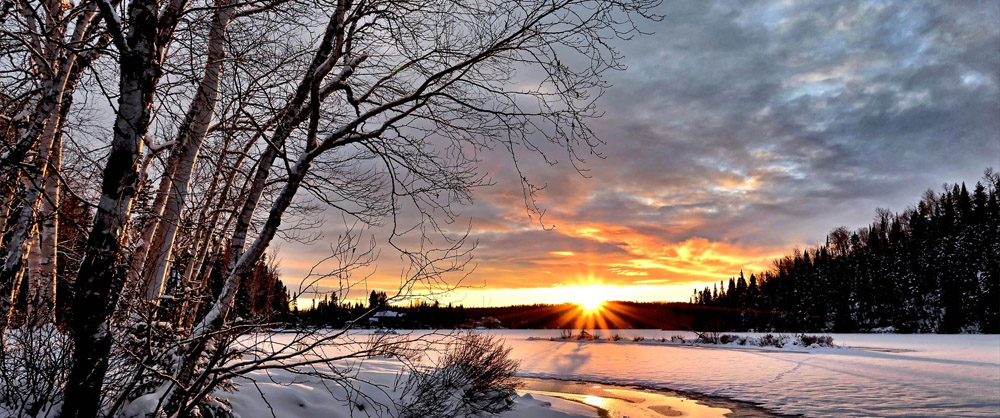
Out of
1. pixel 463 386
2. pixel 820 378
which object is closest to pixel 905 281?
pixel 820 378

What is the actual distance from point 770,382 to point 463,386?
11.6 m

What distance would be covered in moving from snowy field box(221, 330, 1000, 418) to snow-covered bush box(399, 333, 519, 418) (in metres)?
0.47

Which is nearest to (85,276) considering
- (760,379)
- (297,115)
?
(297,115)

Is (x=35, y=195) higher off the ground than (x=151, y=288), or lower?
higher

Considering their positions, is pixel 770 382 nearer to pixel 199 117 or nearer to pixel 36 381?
pixel 199 117

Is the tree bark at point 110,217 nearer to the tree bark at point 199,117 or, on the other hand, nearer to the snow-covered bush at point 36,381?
the tree bark at point 199,117

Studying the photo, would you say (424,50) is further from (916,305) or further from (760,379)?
(916,305)

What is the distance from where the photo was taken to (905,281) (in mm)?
70000

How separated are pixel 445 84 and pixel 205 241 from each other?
572 cm

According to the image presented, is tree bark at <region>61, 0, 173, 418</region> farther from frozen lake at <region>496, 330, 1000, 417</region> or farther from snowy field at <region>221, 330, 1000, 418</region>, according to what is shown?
frozen lake at <region>496, 330, 1000, 417</region>

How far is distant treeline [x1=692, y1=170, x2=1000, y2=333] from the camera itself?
62.2 meters

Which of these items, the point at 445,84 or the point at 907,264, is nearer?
the point at 445,84

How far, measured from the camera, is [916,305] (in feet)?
226

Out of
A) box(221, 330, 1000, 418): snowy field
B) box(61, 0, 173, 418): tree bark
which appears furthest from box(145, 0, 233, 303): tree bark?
box(221, 330, 1000, 418): snowy field
